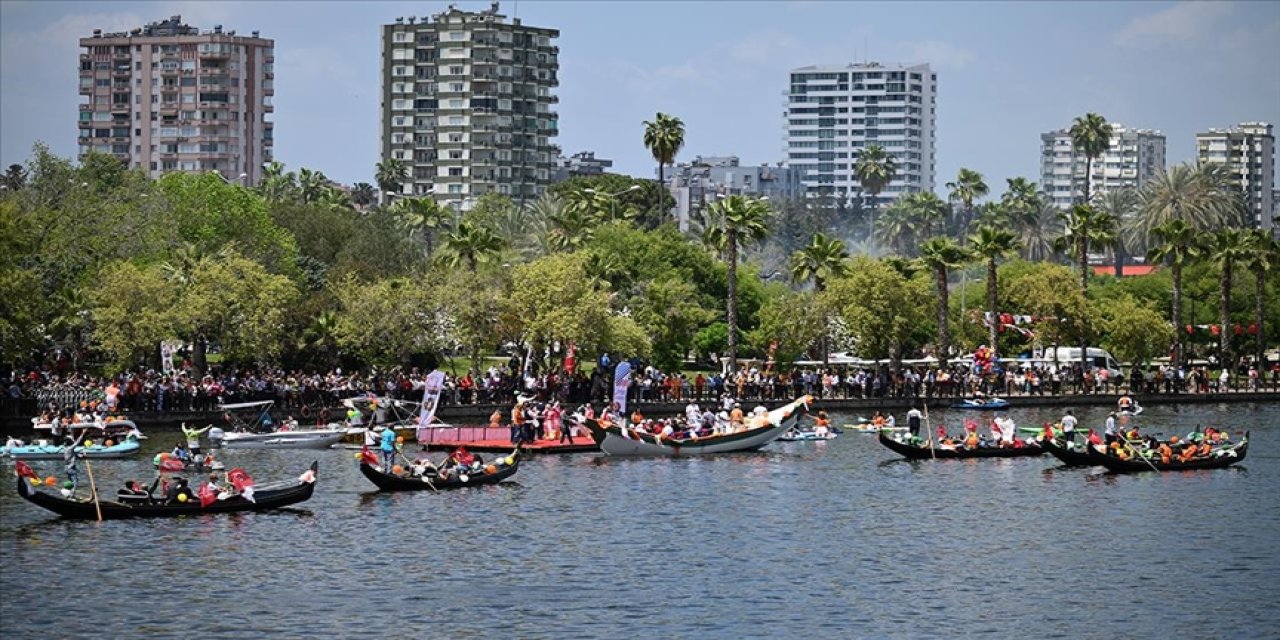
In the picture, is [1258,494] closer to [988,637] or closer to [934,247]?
[988,637]

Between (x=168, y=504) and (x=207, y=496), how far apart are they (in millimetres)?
1385

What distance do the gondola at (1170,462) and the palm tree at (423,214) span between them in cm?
8543

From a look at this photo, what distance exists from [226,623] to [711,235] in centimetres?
7291

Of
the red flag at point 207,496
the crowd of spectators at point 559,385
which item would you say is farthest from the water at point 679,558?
the crowd of spectators at point 559,385

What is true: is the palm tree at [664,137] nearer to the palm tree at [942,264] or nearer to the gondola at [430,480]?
the palm tree at [942,264]

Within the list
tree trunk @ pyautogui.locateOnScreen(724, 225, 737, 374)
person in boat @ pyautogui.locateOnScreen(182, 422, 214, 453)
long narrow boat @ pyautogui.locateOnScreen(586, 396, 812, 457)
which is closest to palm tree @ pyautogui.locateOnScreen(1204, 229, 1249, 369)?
tree trunk @ pyautogui.locateOnScreen(724, 225, 737, 374)

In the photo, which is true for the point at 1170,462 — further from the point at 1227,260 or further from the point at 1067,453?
the point at 1227,260

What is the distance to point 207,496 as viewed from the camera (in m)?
→ 61.2

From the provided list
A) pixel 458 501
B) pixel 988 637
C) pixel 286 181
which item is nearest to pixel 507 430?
pixel 458 501

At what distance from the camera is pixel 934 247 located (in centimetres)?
11438

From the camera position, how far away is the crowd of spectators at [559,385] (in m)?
85.8

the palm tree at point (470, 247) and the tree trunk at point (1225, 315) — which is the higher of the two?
the palm tree at point (470, 247)

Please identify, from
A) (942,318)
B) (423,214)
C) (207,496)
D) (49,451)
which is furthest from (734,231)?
(207,496)

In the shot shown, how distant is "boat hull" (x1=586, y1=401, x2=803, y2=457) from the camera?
262 ft
